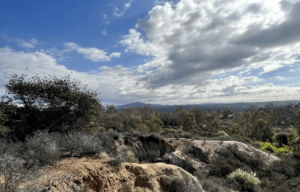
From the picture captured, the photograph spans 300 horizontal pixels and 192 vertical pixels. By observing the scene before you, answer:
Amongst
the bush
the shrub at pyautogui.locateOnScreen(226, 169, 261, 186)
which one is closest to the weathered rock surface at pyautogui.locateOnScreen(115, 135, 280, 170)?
the shrub at pyautogui.locateOnScreen(226, 169, 261, 186)

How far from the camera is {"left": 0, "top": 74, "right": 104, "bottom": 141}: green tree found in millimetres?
11078

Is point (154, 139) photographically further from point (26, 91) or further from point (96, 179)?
point (26, 91)

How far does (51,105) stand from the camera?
11922 mm

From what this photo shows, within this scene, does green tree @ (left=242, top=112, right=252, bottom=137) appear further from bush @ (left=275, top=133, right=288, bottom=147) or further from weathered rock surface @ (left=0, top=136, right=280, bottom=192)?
weathered rock surface @ (left=0, top=136, right=280, bottom=192)

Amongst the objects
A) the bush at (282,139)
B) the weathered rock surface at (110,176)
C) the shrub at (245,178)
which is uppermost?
the weathered rock surface at (110,176)

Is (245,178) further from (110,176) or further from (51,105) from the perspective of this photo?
(51,105)

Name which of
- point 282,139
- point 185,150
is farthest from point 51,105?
point 282,139

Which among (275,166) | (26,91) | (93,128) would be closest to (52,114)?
(26,91)

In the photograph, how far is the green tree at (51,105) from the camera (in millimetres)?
11078

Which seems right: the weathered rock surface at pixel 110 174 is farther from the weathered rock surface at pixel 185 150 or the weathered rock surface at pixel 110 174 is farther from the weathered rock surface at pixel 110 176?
the weathered rock surface at pixel 185 150

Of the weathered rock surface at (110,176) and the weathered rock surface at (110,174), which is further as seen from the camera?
the weathered rock surface at (110,174)

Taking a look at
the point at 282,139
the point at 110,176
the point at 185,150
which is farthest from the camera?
the point at 282,139

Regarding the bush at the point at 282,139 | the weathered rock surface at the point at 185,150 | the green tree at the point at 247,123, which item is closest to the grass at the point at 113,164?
the weathered rock surface at the point at 185,150

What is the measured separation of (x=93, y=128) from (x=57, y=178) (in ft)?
31.3
